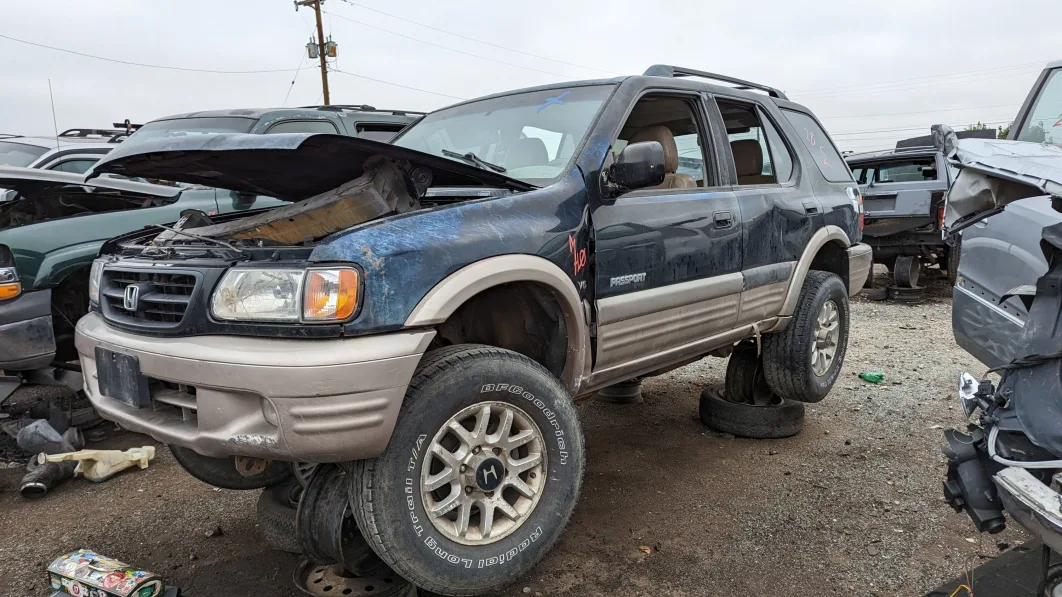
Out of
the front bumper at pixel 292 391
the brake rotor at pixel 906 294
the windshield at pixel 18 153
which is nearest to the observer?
the front bumper at pixel 292 391

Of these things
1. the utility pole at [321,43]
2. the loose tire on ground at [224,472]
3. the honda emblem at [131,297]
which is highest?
the utility pole at [321,43]

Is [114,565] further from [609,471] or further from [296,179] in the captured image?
[609,471]

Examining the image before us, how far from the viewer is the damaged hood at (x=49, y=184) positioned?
3861 millimetres

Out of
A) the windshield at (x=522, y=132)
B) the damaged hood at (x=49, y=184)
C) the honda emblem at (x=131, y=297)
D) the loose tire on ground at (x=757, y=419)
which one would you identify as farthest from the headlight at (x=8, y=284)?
the loose tire on ground at (x=757, y=419)

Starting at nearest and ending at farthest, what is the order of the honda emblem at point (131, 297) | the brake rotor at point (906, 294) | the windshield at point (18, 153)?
the honda emblem at point (131, 297)
the windshield at point (18, 153)
the brake rotor at point (906, 294)

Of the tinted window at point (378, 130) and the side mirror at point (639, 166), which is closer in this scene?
the side mirror at point (639, 166)

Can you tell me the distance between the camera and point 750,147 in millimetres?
4188

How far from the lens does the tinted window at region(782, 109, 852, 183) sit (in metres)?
4.35

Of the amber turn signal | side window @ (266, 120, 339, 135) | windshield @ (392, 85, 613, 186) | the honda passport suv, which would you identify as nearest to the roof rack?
the honda passport suv

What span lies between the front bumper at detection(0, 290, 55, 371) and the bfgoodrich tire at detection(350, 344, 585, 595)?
110 inches

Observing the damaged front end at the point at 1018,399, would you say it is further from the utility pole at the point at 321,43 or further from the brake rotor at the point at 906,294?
the utility pole at the point at 321,43

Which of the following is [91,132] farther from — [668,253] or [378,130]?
[668,253]

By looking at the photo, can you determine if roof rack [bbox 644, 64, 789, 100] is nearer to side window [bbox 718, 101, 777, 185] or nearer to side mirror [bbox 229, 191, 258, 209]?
side window [bbox 718, 101, 777, 185]

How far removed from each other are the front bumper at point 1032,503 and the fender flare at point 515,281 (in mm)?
1375
